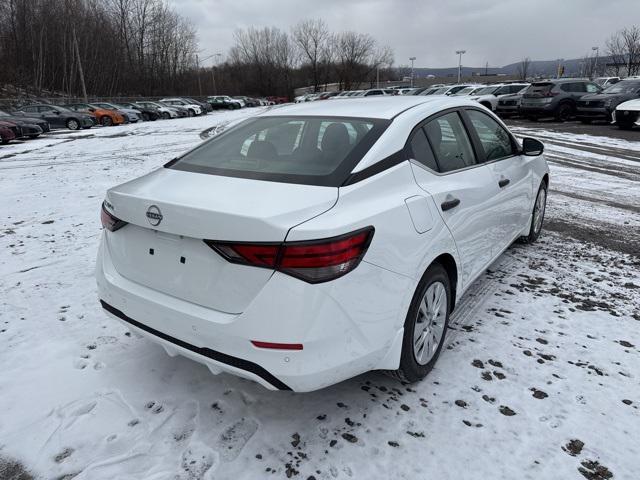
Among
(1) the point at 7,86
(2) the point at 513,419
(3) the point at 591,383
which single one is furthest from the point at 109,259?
(1) the point at 7,86

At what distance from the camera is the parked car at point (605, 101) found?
18453mm

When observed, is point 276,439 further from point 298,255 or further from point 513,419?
point 513,419

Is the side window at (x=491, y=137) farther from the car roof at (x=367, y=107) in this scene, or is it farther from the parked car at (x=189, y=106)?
the parked car at (x=189, y=106)

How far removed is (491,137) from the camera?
3.93 m

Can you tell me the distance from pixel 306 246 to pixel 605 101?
2072 cm

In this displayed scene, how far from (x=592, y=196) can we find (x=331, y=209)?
272 inches

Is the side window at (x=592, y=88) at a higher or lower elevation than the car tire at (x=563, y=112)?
higher

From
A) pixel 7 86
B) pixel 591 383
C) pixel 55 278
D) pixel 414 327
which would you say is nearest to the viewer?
pixel 414 327

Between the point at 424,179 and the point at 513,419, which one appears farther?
the point at 424,179

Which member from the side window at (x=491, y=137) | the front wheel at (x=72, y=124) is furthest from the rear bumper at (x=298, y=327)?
the front wheel at (x=72, y=124)

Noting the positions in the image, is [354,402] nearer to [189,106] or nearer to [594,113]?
[594,113]

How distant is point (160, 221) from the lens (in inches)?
90.3

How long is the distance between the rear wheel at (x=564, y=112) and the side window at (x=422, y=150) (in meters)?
21.2

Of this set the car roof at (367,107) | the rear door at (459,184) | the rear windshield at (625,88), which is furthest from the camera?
the rear windshield at (625,88)
